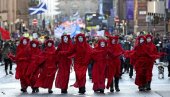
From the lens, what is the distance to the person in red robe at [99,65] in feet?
68.5

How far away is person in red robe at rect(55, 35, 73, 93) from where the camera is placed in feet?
68.7

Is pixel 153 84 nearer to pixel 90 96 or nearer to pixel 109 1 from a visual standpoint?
pixel 90 96

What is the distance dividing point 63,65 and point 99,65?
112cm

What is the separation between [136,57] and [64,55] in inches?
91.0

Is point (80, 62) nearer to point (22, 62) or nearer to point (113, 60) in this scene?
point (113, 60)

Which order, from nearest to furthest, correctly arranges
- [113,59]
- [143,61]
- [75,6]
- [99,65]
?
[99,65]
[113,59]
[143,61]
[75,6]

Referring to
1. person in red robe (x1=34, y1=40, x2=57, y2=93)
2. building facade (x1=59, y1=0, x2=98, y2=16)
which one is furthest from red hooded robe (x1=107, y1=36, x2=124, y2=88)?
building facade (x1=59, y1=0, x2=98, y2=16)

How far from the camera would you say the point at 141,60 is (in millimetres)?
21297

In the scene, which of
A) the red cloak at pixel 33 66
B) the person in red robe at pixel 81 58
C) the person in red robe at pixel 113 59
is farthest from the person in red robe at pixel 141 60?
the red cloak at pixel 33 66

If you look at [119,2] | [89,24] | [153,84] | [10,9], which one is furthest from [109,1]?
[153,84]

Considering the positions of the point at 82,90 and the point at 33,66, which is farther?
the point at 33,66

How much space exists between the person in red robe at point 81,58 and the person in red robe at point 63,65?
0.24 metres

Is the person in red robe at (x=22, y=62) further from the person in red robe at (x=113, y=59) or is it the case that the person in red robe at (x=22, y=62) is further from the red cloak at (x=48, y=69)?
the person in red robe at (x=113, y=59)

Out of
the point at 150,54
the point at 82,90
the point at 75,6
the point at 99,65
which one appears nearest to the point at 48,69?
the point at 82,90
